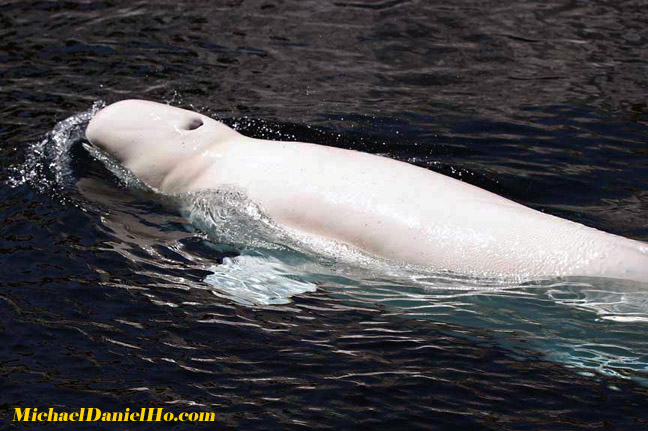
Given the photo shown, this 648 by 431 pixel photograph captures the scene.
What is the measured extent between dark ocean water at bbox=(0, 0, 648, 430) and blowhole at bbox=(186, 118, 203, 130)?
0.80 m

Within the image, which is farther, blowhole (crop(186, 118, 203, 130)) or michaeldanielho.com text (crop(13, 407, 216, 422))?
blowhole (crop(186, 118, 203, 130))

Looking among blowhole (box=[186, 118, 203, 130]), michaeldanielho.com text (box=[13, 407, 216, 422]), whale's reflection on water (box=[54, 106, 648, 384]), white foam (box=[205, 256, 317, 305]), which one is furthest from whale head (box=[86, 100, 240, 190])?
michaeldanielho.com text (box=[13, 407, 216, 422])

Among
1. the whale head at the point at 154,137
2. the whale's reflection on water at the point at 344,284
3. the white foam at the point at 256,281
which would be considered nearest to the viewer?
the whale's reflection on water at the point at 344,284

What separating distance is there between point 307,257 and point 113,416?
7.45ft

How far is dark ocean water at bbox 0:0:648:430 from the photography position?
6586 mm

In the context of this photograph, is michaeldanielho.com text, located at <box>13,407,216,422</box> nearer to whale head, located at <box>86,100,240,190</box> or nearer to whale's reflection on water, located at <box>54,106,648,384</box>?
whale's reflection on water, located at <box>54,106,648,384</box>

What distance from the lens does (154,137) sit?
364 inches

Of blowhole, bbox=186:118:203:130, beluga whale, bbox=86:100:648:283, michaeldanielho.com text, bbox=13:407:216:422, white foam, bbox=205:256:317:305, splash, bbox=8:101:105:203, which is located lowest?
michaeldanielho.com text, bbox=13:407:216:422

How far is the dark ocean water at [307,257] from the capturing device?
21.6 feet

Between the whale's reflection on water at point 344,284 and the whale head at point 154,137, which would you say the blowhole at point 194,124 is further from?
the whale's reflection on water at point 344,284

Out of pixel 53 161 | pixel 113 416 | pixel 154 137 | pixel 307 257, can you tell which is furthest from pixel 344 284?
A: pixel 53 161

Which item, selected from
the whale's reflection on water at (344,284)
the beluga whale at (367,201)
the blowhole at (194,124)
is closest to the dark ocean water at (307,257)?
the whale's reflection on water at (344,284)

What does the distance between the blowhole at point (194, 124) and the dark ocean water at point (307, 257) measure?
804 millimetres

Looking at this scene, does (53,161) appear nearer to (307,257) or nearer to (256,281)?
(256,281)
